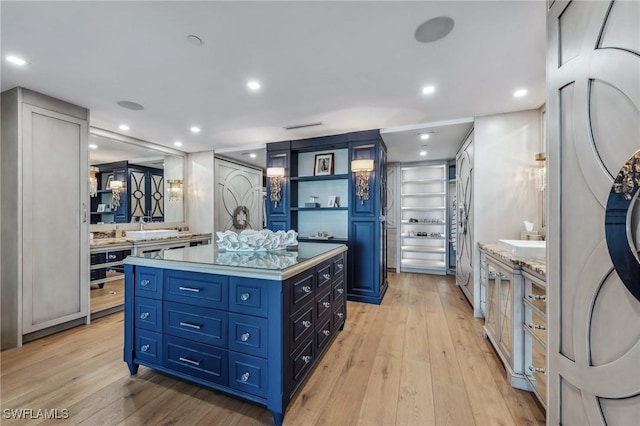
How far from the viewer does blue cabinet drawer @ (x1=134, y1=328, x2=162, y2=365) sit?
6.17ft

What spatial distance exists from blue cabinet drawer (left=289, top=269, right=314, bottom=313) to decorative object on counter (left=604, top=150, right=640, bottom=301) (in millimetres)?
1421

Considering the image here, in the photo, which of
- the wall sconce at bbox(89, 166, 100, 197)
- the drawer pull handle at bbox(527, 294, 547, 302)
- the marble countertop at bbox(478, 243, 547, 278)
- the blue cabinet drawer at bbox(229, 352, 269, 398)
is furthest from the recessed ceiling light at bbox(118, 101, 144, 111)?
the drawer pull handle at bbox(527, 294, 547, 302)

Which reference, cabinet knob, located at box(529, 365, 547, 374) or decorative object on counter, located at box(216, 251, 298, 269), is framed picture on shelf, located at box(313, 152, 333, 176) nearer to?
decorative object on counter, located at box(216, 251, 298, 269)

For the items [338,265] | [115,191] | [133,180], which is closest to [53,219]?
[115,191]

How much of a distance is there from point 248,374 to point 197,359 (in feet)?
1.37

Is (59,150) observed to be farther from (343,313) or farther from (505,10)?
(505,10)

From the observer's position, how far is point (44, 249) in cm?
272

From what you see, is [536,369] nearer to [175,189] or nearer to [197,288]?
[197,288]

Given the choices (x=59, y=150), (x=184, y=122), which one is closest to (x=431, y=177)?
(x=184, y=122)

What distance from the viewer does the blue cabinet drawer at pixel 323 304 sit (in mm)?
2090

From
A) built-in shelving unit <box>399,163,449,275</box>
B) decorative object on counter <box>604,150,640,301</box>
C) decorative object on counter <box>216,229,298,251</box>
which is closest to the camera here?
decorative object on counter <box>604,150,640,301</box>

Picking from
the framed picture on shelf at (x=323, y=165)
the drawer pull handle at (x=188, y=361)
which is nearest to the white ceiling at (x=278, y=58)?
the framed picture on shelf at (x=323, y=165)

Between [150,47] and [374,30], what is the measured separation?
5.53ft

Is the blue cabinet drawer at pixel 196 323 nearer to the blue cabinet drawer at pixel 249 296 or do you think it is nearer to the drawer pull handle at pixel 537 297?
the blue cabinet drawer at pixel 249 296
